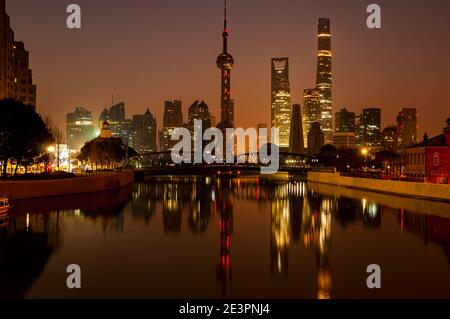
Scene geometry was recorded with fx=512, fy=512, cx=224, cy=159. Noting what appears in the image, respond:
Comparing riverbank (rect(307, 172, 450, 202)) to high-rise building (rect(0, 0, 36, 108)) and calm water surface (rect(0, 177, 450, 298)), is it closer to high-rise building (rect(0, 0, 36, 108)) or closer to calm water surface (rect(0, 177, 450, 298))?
calm water surface (rect(0, 177, 450, 298))

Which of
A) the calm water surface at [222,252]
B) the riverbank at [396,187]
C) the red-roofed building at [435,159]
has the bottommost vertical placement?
the calm water surface at [222,252]

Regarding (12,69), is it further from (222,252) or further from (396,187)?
(222,252)

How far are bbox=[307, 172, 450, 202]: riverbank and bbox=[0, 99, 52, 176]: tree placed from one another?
39356 mm

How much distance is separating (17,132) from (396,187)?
1598 inches

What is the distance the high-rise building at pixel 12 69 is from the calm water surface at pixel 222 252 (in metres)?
71.5

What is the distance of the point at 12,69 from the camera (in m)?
114

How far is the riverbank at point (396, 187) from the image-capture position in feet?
152

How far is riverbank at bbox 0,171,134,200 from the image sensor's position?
140 feet

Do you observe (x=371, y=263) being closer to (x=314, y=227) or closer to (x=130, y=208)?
(x=314, y=227)

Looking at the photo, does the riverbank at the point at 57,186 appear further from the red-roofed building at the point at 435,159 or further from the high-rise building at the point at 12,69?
the high-rise building at the point at 12,69

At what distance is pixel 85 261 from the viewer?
21.4 meters

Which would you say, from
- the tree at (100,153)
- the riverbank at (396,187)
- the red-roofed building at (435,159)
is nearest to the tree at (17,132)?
the riverbank at (396,187)

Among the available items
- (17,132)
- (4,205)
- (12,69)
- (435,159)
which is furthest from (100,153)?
(4,205)
